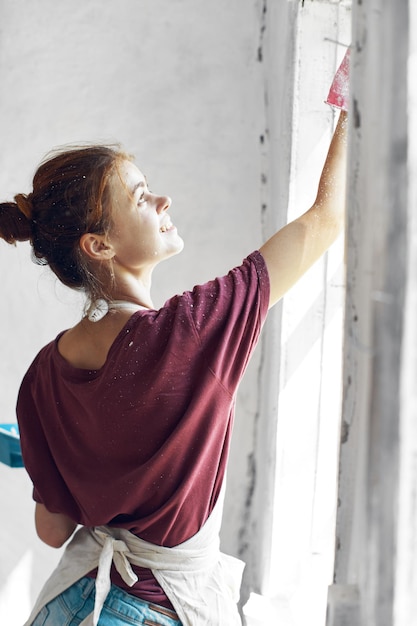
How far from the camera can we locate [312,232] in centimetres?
116

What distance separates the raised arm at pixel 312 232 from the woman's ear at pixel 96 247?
0.26m

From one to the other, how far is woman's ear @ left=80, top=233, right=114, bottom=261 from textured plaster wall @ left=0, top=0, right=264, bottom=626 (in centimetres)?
69

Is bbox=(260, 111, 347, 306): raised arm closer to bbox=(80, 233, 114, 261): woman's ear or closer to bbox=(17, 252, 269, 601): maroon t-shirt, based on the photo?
bbox=(17, 252, 269, 601): maroon t-shirt

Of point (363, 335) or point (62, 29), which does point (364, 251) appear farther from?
point (62, 29)

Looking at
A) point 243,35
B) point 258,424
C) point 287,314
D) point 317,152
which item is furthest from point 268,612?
point 243,35

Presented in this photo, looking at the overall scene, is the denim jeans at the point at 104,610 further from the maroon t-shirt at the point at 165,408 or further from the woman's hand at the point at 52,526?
the woman's hand at the point at 52,526

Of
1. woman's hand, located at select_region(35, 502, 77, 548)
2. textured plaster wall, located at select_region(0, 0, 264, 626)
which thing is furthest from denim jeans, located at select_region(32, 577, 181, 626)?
textured plaster wall, located at select_region(0, 0, 264, 626)

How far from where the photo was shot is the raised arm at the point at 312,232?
1.14 m

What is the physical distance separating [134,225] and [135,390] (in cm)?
28

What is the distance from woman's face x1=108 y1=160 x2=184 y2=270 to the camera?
1.21 m

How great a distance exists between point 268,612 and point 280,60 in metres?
1.27

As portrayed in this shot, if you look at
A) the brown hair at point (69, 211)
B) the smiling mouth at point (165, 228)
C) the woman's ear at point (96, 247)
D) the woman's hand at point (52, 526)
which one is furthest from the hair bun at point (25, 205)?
the woman's hand at point (52, 526)

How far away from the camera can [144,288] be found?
1256 millimetres

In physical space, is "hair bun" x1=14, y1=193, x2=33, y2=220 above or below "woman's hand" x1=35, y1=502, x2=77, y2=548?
above
